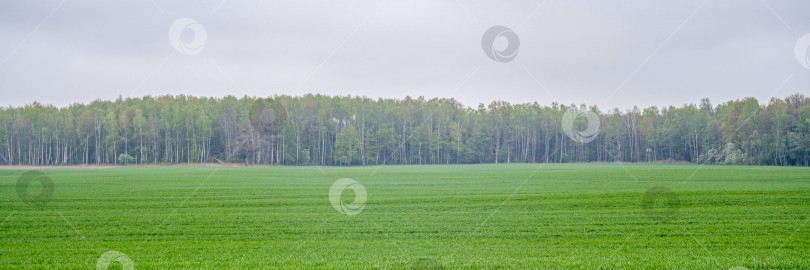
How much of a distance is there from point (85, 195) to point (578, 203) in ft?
79.4

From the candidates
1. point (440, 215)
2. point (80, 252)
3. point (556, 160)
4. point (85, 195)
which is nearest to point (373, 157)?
point (556, 160)

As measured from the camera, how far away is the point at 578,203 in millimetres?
24094
